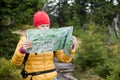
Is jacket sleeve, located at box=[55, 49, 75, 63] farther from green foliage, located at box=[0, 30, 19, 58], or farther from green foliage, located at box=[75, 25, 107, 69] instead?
green foliage, located at box=[75, 25, 107, 69]

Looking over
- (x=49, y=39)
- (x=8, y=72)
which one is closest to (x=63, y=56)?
(x=49, y=39)

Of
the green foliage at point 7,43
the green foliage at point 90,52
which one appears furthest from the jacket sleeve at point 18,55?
the green foliage at point 90,52

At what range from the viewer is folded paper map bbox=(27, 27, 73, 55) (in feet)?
12.0

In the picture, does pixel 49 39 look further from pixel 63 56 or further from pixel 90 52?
pixel 90 52

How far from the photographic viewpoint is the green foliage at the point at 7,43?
426 inches

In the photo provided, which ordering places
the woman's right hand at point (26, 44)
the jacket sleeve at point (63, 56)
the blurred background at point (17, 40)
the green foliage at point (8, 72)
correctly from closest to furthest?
the woman's right hand at point (26, 44), the jacket sleeve at point (63, 56), the green foliage at point (8, 72), the blurred background at point (17, 40)

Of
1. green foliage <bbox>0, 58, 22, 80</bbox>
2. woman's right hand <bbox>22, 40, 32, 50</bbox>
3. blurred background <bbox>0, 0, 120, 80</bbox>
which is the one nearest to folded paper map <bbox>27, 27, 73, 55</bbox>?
woman's right hand <bbox>22, 40, 32, 50</bbox>

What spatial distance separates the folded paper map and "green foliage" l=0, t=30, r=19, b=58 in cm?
719

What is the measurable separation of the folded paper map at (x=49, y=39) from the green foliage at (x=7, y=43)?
23.6 feet

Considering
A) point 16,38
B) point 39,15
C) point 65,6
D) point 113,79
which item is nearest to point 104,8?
point 65,6

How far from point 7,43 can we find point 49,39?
742 centimetres

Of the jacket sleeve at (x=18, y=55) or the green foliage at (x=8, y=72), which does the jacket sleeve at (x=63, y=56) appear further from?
the green foliage at (x=8, y=72)

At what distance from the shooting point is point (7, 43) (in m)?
10.9

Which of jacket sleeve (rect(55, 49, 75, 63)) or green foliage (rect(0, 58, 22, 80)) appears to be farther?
green foliage (rect(0, 58, 22, 80))
